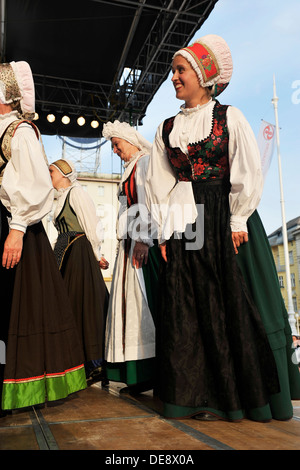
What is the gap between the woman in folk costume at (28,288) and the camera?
176 cm

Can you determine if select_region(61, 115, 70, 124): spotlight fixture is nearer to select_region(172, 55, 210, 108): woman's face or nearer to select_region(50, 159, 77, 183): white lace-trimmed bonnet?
select_region(50, 159, 77, 183): white lace-trimmed bonnet

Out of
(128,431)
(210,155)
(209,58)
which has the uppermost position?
(209,58)

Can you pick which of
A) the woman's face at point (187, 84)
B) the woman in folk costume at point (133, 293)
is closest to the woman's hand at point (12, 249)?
the woman in folk costume at point (133, 293)

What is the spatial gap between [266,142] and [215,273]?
1049cm

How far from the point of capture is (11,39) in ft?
23.5

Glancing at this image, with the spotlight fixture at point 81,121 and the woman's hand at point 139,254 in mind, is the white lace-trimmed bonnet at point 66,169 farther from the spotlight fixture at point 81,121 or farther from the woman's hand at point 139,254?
the spotlight fixture at point 81,121

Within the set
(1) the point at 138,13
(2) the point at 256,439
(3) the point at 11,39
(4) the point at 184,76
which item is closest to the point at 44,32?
(3) the point at 11,39

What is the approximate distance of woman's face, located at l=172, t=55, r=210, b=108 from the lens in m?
1.95

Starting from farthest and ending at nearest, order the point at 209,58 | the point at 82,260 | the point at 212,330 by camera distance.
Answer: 1. the point at 82,260
2. the point at 209,58
3. the point at 212,330

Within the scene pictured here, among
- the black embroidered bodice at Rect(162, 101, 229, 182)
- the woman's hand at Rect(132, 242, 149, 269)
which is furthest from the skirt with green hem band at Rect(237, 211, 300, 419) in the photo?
the woman's hand at Rect(132, 242, 149, 269)

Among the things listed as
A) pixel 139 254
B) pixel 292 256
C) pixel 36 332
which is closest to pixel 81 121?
pixel 139 254

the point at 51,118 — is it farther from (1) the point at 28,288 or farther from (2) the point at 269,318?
(2) the point at 269,318

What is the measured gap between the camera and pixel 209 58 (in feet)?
6.30

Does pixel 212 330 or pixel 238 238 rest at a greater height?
pixel 238 238
